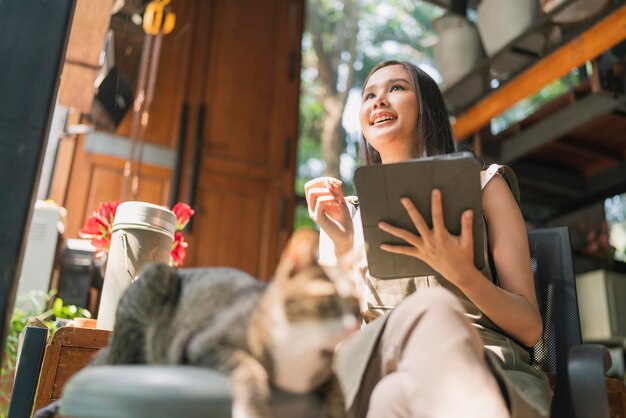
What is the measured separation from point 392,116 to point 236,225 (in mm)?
2634

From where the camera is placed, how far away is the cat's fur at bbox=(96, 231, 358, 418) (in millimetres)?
553

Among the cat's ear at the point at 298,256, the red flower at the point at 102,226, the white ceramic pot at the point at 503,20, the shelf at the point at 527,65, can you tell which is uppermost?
the white ceramic pot at the point at 503,20

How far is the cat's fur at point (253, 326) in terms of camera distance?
1.82 ft

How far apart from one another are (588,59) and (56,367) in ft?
7.68

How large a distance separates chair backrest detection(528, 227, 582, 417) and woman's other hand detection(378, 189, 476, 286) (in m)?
0.32

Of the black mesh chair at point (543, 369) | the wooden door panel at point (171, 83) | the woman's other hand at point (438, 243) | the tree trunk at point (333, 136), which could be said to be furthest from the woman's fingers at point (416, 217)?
Answer: the tree trunk at point (333, 136)

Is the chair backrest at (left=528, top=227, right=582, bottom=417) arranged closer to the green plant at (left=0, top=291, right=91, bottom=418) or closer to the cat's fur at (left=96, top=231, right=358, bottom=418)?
the cat's fur at (left=96, top=231, right=358, bottom=418)

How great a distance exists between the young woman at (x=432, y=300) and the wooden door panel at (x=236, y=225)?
2.40 m

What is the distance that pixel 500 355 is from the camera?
0.98m

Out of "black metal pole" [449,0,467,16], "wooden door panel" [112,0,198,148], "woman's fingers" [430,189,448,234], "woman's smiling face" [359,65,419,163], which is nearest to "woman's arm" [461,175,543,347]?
"woman's fingers" [430,189,448,234]

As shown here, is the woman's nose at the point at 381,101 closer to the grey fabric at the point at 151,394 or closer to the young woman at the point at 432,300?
the young woman at the point at 432,300

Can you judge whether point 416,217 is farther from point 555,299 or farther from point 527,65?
point 527,65

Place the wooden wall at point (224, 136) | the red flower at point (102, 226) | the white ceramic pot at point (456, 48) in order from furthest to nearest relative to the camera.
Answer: the wooden wall at point (224, 136) < the white ceramic pot at point (456, 48) < the red flower at point (102, 226)

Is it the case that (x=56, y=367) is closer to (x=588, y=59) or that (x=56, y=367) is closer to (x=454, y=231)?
(x=454, y=231)
